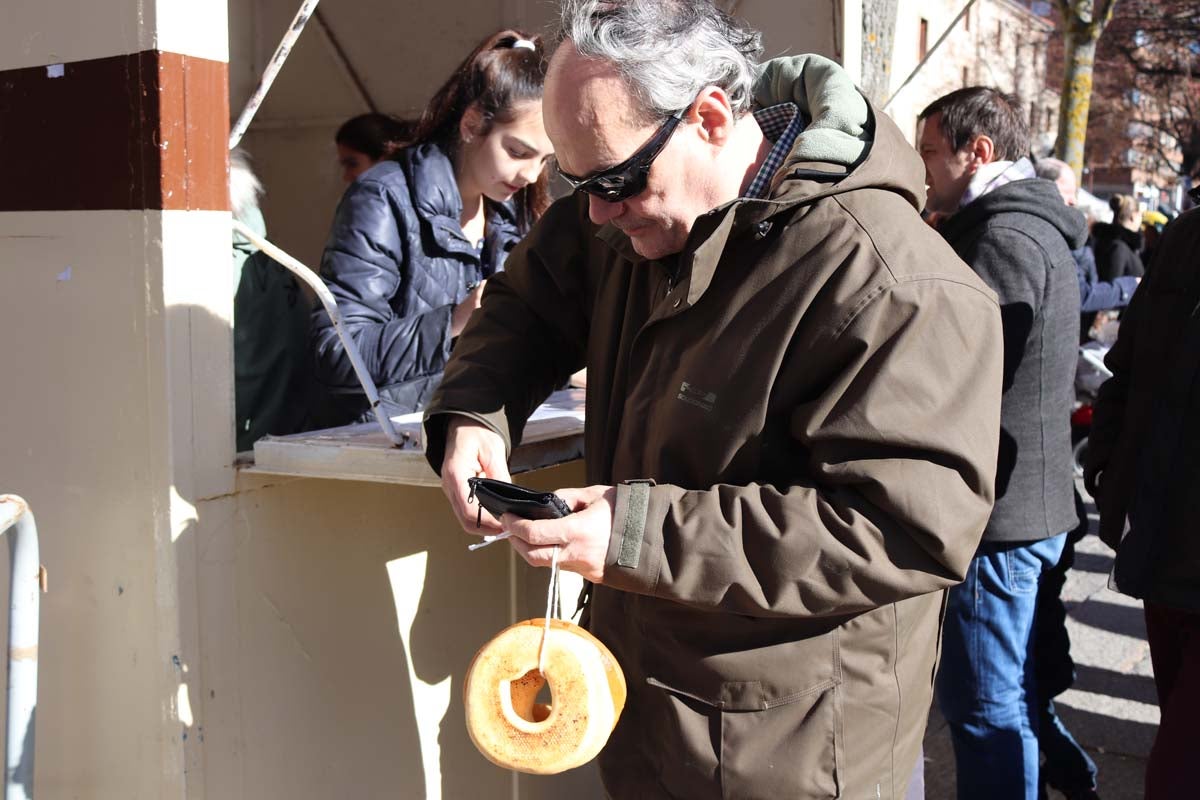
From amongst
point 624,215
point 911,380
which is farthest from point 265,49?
point 911,380

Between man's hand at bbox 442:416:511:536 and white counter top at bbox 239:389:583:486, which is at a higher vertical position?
man's hand at bbox 442:416:511:536

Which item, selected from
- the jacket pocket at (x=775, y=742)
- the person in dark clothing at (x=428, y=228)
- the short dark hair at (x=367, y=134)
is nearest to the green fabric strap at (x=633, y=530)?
the jacket pocket at (x=775, y=742)

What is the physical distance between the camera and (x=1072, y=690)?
4180mm

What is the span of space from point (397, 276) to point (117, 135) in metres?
0.63

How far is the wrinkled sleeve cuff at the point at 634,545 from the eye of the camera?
1371 millimetres

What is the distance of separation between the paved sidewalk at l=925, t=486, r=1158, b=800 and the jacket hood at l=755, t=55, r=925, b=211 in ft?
7.91

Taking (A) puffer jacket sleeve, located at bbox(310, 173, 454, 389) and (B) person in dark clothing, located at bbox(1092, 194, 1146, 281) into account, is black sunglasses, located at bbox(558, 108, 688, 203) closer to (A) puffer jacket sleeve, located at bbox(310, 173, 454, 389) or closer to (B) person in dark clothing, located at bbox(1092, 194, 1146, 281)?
(A) puffer jacket sleeve, located at bbox(310, 173, 454, 389)

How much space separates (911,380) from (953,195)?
175 centimetres

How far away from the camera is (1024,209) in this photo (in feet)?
8.81

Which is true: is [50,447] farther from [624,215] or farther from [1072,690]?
[1072,690]

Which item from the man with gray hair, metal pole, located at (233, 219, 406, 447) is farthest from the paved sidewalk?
metal pole, located at (233, 219, 406, 447)

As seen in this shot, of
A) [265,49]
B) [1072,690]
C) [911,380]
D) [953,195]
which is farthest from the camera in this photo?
[265,49]

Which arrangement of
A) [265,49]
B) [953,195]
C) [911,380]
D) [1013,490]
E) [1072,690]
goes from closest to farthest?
[911,380], [1013,490], [953,195], [1072,690], [265,49]

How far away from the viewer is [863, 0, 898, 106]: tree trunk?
2.90 metres
